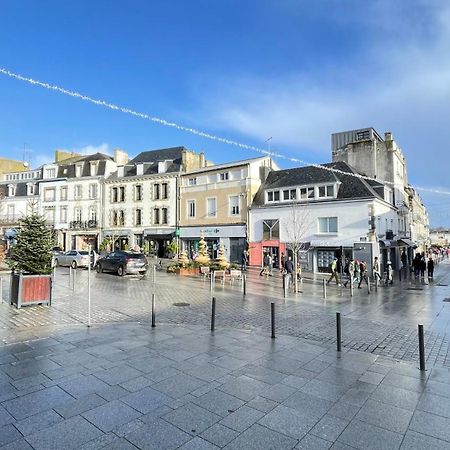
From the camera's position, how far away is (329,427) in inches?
164

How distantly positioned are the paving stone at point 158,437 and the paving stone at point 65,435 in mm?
464

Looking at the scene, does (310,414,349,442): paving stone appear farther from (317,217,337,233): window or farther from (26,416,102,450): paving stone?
(317,217,337,233): window

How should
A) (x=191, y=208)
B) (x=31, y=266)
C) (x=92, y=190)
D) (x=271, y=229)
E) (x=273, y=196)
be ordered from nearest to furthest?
1. (x=31, y=266)
2. (x=271, y=229)
3. (x=273, y=196)
4. (x=191, y=208)
5. (x=92, y=190)

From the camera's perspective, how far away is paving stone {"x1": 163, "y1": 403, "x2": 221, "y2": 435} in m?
4.08

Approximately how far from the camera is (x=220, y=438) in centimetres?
386

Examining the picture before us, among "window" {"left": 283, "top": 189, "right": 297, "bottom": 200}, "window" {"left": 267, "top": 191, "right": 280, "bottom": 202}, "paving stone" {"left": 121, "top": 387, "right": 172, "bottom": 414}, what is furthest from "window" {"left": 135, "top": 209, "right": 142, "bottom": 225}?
"paving stone" {"left": 121, "top": 387, "right": 172, "bottom": 414}

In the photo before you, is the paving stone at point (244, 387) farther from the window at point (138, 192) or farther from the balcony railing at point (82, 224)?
the balcony railing at point (82, 224)

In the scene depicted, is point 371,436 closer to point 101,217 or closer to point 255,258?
point 255,258

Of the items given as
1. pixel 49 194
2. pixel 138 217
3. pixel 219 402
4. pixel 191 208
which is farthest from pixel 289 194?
pixel 49 194

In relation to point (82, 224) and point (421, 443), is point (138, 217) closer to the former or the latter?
point (82, 224)

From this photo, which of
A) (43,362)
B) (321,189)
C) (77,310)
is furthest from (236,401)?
(321,189)

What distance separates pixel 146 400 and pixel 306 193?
1039 inches

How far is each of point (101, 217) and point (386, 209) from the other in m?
31.9

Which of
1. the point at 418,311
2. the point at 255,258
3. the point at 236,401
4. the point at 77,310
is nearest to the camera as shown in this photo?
the point at 236,401
